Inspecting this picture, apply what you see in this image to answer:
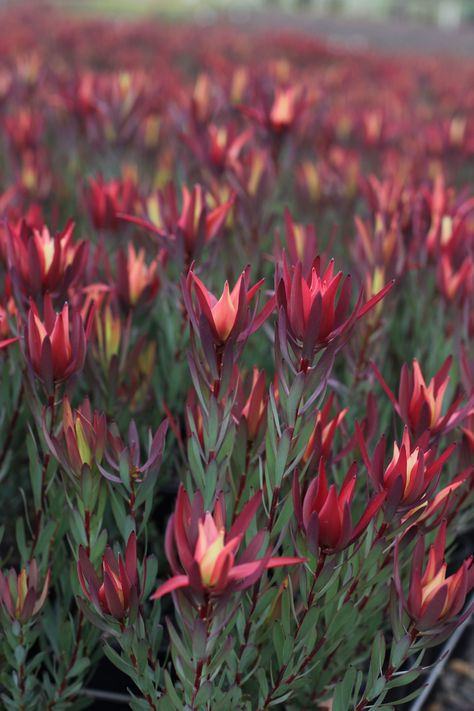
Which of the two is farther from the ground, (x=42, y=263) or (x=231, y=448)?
(x=42, y=263)

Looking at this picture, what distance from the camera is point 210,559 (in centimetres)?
109

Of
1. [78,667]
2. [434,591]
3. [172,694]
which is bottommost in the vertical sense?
[78,667]

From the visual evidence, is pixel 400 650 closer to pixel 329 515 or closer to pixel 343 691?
pixel 343 691

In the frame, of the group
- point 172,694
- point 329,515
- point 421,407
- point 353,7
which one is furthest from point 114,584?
point 353,7

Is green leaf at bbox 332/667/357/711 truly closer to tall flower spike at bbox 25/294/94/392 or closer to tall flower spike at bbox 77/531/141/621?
tall flower spike at bbox 77/531/141/621

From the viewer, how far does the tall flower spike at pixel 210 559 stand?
1074mm

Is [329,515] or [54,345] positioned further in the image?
[54,345]

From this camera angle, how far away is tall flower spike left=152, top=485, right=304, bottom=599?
3.52ft

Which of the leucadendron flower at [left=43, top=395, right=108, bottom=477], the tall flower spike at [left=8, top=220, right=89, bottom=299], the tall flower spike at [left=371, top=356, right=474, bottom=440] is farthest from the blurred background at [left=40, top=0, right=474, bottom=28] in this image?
the leucadendron flower at [left=43, top=395, right=108, bottom=477]

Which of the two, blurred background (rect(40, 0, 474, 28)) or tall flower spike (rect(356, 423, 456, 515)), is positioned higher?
tall flower spike (rect(356, 423, 456, 515))

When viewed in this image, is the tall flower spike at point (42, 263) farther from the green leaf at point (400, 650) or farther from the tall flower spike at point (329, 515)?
the green leaf at point (400, 650)

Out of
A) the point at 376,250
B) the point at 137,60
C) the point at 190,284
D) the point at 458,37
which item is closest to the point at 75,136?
the point at 376,250

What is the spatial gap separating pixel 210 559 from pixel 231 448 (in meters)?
0.31

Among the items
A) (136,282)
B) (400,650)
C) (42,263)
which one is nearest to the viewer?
(400,650)
